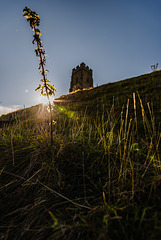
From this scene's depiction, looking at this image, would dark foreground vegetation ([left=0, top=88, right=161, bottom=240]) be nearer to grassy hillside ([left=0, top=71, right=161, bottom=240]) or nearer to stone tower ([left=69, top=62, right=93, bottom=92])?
grassy hillside ([left=0, top=71, right=161, bottom=240])

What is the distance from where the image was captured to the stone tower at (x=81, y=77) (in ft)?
113

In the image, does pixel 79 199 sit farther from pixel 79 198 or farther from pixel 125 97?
pixel 125 97

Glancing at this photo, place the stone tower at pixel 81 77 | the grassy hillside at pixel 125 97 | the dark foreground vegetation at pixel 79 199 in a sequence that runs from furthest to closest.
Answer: the stone tower at pixel 81 77, the grassy hillside at pixel 125 97, the dark foreground vegetation at pixel 79 199

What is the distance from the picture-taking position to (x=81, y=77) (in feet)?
115

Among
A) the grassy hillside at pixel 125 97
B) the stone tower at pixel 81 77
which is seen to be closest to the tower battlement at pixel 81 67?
the stone tower at pixel 81 77

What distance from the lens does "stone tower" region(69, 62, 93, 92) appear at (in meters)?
34.6

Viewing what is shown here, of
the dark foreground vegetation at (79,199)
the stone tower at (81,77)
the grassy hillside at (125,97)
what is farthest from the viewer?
the stone tower at (81,77)

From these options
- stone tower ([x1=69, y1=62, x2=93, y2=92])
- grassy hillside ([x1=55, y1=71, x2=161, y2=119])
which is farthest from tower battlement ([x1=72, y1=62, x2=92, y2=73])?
grassy hillside ([x1=55, y1=71, x2=161, y2=119])

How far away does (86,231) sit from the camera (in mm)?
647

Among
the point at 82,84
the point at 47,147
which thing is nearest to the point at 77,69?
the point at 82,84

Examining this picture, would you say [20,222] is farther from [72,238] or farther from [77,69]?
[77,69]

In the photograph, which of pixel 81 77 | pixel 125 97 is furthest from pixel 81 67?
pixel 125 97

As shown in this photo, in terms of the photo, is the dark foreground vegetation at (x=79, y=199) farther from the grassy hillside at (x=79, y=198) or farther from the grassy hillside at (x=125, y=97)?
the grassy hillside at (x=125, y=97)

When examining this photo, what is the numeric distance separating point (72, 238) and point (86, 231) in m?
0.09
